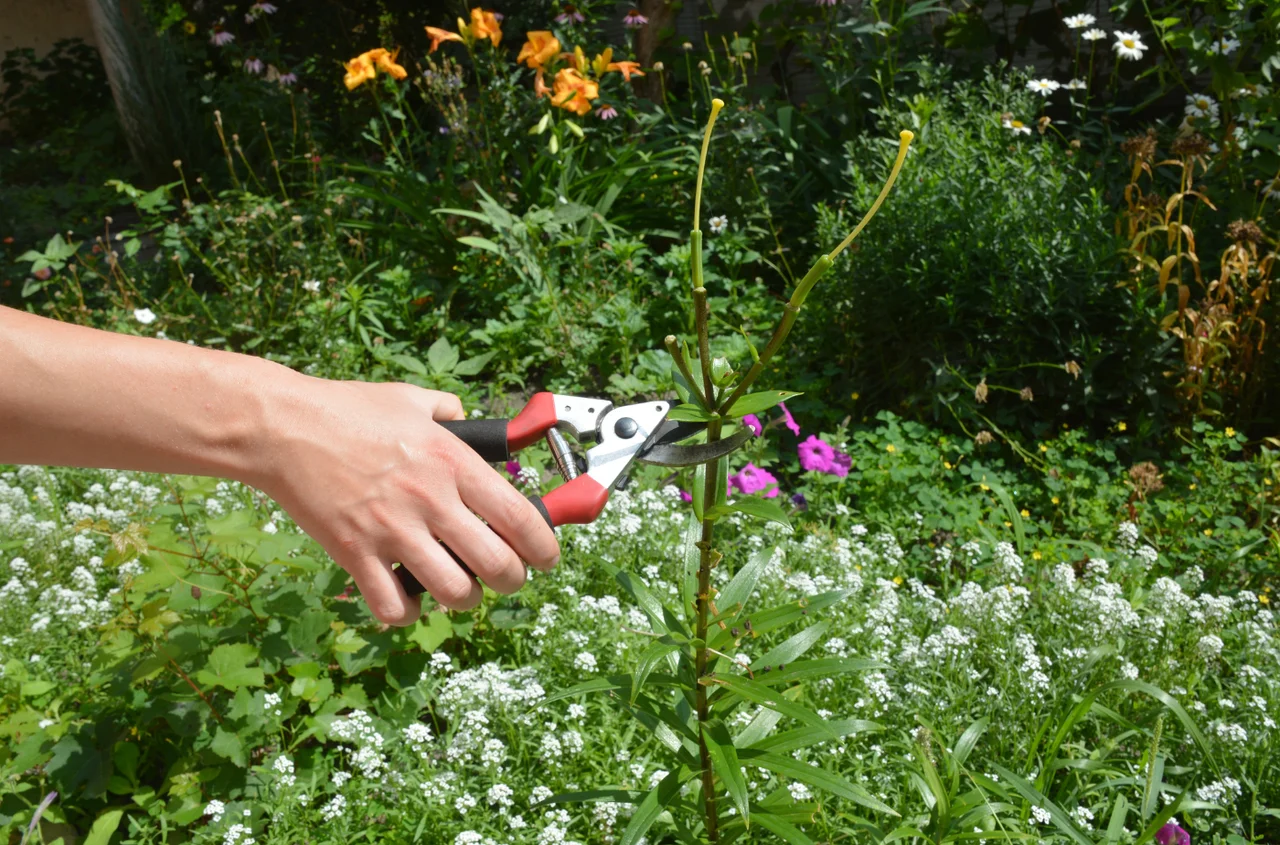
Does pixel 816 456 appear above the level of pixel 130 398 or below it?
below

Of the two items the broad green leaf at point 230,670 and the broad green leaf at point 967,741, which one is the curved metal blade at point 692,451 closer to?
the broad green leaf at point 967,741

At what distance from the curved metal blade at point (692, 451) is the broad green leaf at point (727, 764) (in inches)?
17.3

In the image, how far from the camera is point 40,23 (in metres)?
9.20

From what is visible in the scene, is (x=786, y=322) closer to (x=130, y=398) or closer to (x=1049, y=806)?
(x=130, y=398)

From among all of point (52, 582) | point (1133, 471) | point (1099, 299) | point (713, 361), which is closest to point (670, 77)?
point (1099, 299)

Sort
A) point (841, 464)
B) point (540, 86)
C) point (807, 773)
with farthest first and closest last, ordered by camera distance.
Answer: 1. point (540, 86)
2. point (841, 464)
3. point (807, 773)

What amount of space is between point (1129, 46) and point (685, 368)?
149 inches

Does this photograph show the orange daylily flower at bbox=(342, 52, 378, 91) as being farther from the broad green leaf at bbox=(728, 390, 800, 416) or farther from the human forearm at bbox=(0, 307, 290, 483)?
the broad green leaf at bbox=(728, 390, 800, 416)

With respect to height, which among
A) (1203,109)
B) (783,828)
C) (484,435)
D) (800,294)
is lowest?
(783,828)

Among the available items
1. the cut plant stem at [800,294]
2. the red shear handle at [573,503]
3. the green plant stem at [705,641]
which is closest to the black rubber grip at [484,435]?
the red shear handle at [573,503]

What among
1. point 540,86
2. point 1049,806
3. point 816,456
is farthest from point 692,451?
point 540,86

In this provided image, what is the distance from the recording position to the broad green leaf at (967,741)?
190 centimetres

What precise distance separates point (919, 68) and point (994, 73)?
0.73 metres

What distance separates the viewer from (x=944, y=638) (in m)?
2.30
